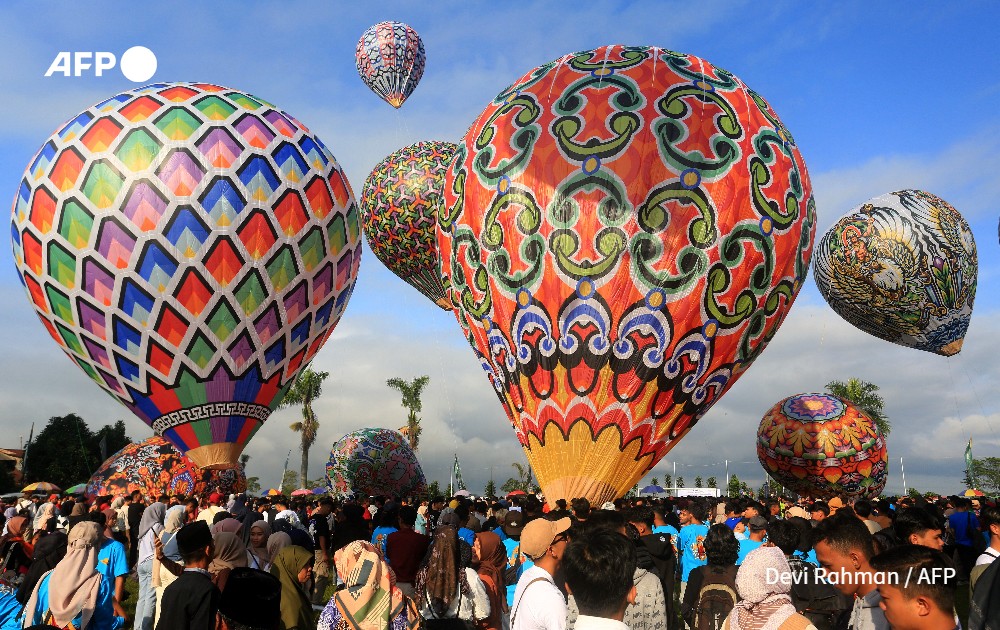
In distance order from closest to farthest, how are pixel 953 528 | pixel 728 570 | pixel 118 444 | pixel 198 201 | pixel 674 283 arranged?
pixel 728 570
pixel 674 283
pixel 953 528
pixel 198 201
pixel 118 444

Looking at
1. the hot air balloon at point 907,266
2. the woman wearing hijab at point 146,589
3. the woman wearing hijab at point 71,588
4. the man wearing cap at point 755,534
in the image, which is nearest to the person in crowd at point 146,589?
the woman wearing hijab at point 146,589

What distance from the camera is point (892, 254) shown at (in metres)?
25.2

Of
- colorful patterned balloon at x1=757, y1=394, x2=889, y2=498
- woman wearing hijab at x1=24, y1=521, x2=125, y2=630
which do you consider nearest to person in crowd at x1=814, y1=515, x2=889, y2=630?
woman wearing hijab at x1=24, y1=521, x2=125, y2=630

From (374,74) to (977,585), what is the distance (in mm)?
28697

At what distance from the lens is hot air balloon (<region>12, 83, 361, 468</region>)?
51.2 ft

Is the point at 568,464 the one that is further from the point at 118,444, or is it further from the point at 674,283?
the point at 118,444

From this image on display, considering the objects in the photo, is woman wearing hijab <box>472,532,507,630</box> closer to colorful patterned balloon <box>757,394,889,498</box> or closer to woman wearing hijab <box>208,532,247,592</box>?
woman wearing hijab <box>208,532,247,592</box>

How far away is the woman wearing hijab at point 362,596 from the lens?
4.74 m

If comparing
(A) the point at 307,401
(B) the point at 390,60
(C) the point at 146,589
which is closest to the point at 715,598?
(C) the point at 146,589

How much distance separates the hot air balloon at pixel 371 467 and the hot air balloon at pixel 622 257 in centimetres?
2013

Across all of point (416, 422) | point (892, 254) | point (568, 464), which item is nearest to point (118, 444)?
point (416, 422)

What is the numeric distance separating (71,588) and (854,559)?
5074 mm

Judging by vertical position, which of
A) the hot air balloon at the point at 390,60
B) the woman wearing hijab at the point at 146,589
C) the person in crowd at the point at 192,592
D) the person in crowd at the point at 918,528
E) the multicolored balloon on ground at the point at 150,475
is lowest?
the woman wearing hijab at the point at 146,589

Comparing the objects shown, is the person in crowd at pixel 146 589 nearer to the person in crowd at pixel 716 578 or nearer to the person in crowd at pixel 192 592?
the person in crowd at pixel 192 592
